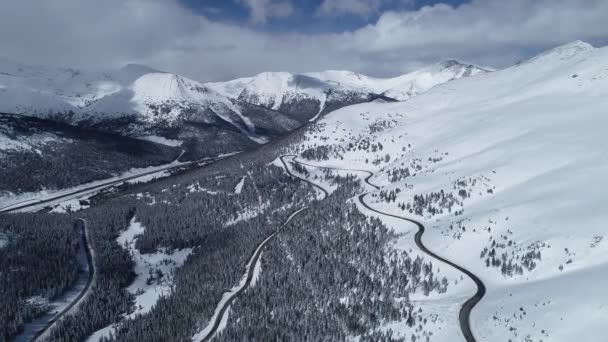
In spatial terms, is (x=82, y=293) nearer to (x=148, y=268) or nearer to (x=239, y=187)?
(x=148, y=268)

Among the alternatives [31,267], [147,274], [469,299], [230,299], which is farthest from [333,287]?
[31,267]

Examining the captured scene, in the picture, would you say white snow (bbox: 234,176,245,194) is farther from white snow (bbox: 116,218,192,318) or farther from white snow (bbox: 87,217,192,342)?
white snow (bbox: 87,217,192,342)

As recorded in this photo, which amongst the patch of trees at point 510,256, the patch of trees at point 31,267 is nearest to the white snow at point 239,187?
the patch of trees at point 31,267

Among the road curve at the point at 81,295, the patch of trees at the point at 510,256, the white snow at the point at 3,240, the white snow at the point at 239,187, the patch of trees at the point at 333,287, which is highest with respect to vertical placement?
the white snow at the point at 239,187

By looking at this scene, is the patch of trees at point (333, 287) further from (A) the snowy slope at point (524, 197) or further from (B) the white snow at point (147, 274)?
(B) the white snow at point (147, 274)

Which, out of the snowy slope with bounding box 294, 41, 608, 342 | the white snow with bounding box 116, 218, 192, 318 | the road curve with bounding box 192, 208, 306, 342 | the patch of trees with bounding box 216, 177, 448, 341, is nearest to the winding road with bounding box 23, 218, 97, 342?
the white snow with bounding box 116, 218, 192, 318

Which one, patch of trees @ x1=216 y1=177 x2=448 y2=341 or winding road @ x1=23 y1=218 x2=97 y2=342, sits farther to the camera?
winding road @ x1=23 y1=218 x2=97 y2=342

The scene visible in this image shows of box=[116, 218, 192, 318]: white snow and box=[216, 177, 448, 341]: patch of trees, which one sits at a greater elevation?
box=[216, 177, 448, 341]: patch of trees

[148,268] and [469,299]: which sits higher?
[469,299]
